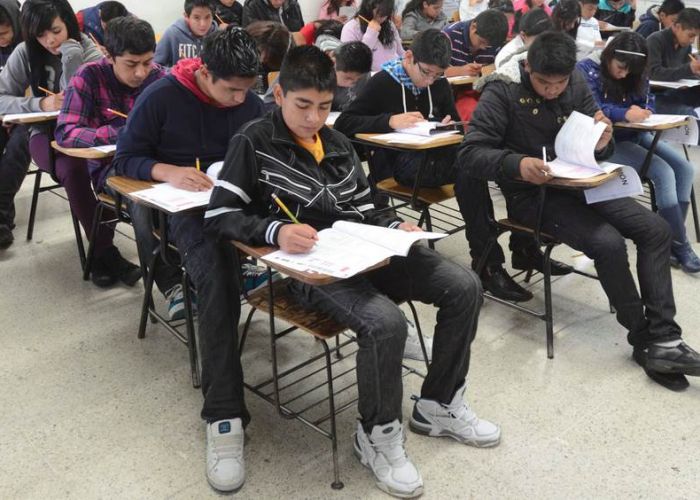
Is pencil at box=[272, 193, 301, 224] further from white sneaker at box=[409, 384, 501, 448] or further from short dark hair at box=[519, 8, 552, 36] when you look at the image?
short dark hair at box=[519, 8, 552, 36]

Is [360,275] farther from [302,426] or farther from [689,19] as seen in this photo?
[689,19]

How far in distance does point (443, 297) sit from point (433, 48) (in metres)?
1.33

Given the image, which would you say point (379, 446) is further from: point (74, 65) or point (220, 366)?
point (74, 65)

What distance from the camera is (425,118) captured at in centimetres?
288

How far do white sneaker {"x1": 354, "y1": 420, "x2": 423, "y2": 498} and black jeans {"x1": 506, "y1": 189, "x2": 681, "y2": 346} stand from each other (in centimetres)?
97

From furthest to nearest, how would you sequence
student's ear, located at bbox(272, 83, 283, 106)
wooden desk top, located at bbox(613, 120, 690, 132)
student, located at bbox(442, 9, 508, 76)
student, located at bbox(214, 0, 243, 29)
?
student, located at bbox(214, 0, 243, 29) < student, located at bbox(442, 9, 508, 76) < wooden desk top, located at bbox(613, 120, 690, 132) < student's ear, located at bbox(272, 83, 283, 106)

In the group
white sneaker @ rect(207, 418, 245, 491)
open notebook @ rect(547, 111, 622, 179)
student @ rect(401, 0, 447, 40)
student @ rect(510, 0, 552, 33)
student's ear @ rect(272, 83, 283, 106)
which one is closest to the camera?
white sneaker @ rect(207, 418, 245, 491)

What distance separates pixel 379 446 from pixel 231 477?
374 millimetres

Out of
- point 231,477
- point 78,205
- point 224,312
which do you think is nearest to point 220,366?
point 224,312

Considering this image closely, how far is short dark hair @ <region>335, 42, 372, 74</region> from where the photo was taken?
9.64ft

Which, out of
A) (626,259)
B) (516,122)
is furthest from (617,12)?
(626,259)

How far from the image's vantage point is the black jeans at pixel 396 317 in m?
A: 1.53

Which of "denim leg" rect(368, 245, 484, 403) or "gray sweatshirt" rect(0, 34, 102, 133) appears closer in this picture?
"denim leg" rect(368, 245, 484, 403)

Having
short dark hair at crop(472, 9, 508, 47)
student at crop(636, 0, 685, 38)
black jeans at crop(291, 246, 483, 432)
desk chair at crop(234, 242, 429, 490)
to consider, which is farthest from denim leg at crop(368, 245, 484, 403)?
student at crop(636, 0, 685, 38)
